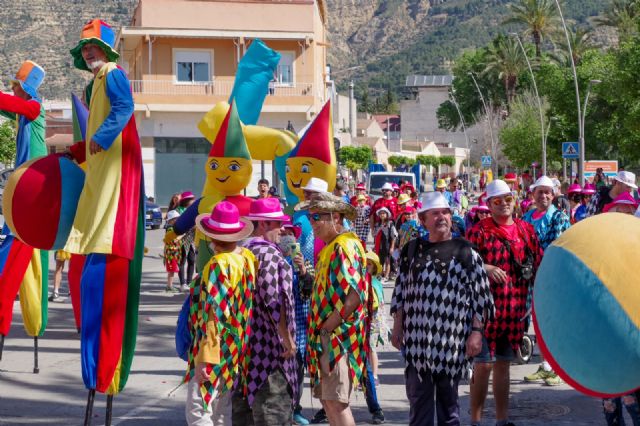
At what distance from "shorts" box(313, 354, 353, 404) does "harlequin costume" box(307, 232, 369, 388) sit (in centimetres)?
3

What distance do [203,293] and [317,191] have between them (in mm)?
1810

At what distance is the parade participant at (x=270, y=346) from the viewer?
→ 637 centimetres

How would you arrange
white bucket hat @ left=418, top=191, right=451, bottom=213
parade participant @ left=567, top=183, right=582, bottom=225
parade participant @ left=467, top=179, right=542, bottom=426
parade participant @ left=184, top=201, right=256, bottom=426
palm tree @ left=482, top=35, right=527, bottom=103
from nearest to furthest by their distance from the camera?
parade participant @ left=184, top=201, right=256, bottom=426
white bucket hat @ left=418, top=191, right=451, bottom=213
parade participant @ left=467, top=179, right=542, bottom=426
parade participant @ left=567, top=183, right=582, bottom=225
palm tree @ left=482, top=35, right=527, bottom=103

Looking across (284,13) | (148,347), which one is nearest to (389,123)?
(284,13)

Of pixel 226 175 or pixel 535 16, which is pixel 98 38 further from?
pixel 535 16

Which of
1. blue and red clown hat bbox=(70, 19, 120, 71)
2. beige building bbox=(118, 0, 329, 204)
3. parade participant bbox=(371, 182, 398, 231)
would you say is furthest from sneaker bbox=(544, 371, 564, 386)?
beige building bbox=(118, 0, 329, 204)

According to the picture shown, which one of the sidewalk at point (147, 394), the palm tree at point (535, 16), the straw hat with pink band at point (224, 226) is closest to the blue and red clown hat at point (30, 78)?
the sidewalk at point (147, 394)

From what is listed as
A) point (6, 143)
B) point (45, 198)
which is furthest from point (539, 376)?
point (6, 143)

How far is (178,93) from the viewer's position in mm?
42812

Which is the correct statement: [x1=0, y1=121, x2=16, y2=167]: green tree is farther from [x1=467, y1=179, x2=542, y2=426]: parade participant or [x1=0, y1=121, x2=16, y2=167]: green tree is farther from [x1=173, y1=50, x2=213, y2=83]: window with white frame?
[x1=467, y1=179, x2=542, y2=426]: parade participant

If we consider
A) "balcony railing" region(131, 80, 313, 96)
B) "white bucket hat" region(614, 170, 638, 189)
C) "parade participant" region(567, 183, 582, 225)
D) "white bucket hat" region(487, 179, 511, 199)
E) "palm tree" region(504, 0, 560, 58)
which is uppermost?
"palm tree" region(504, 0, 560, 58)

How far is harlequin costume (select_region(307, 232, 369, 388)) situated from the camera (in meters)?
6.31

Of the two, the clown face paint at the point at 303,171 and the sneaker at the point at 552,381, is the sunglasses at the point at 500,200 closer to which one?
the clown face paint at the point at 303,171

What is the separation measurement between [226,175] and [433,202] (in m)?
2.56
